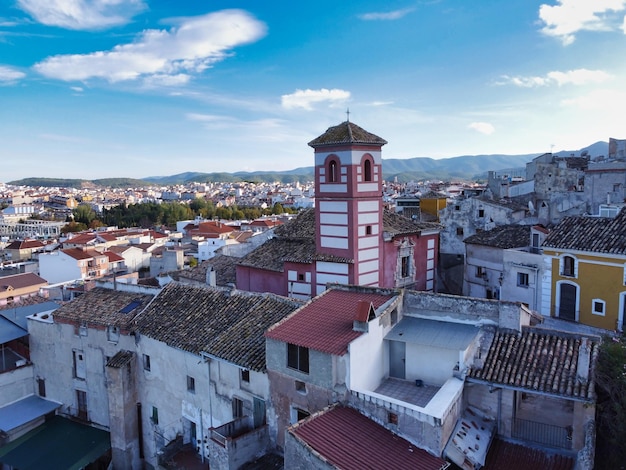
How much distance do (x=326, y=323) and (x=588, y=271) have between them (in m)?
11.1

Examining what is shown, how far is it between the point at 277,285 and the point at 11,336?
13.2 m

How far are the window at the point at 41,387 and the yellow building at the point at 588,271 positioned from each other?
23917 millimetres

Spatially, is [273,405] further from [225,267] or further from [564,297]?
[225,267]

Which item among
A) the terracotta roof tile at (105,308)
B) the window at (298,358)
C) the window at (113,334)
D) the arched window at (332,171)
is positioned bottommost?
the window at (113,334)

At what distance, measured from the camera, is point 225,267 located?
32312mm

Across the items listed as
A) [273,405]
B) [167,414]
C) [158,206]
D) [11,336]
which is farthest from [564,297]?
[158,206]

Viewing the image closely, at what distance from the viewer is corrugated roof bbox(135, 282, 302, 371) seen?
16609 mm

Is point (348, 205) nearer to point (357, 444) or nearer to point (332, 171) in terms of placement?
point (332, 171)

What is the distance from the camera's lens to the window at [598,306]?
61.7ft

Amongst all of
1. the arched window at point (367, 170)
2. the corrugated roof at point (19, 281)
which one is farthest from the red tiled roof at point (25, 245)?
the arched window at point (367, 170)

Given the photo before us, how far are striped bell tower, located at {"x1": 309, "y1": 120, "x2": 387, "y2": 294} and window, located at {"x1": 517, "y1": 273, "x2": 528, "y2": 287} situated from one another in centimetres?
657

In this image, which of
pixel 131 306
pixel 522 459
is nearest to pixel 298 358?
pixel 522 459

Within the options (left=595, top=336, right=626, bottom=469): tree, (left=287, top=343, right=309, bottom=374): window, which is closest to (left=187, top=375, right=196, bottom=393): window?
(left=287, top=343, right=309, bottom=374): window

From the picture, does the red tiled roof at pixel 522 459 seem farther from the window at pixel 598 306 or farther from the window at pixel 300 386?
the window at pixel 598 306
